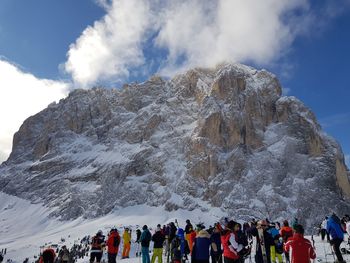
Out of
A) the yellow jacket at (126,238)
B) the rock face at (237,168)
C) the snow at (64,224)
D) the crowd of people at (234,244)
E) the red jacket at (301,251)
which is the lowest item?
the red jacket at (301,251)

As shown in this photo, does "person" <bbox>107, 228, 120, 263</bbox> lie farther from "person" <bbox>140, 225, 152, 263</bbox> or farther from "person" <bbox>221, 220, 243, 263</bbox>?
"person" <bbox>221, 220, 243, 263</bbox>

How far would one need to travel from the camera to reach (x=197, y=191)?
557ft

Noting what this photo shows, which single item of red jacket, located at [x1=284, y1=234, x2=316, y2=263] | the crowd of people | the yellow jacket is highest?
the yellow jacket

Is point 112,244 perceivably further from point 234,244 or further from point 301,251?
point 301,251

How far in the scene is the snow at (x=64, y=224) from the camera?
489 feet

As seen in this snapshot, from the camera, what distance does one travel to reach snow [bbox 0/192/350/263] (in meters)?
149

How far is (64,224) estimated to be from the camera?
174 metres

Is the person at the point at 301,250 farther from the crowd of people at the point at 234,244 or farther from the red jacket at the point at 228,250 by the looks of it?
the red jacket at the point at 228,250

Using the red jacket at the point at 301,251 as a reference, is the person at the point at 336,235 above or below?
above

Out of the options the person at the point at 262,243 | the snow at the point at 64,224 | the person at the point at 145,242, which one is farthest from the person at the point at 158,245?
the snow at the point at 64,224

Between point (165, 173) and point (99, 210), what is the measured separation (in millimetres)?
33537

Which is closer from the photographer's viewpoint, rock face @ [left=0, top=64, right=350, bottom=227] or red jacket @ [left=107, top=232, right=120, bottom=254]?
red jacket @ [left=107, top=232, right=120, bottom=254]

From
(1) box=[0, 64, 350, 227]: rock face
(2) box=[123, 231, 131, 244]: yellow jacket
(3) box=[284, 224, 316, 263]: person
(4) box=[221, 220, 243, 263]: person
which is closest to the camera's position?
(3) box=[284, 224, 316, 263]: person

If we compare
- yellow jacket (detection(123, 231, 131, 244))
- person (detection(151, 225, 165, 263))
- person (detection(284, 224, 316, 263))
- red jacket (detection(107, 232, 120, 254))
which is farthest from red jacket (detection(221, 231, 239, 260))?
yellow jacket (detection(123, 231, 131, 244))
